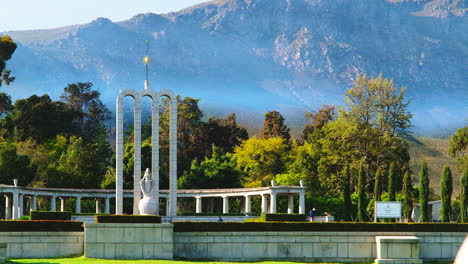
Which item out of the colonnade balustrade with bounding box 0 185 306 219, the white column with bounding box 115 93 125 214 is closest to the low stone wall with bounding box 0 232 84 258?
the white column with bounding box 115 93 125 214

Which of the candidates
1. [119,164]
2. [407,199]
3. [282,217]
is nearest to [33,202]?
[119,164]

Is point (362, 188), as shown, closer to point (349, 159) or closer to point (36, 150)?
point (349, 159)

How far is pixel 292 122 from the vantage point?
198000 millimetres

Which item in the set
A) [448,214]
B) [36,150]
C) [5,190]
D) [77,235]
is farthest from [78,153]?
[77,235]

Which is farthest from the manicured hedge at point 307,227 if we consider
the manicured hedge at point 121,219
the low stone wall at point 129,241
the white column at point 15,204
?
the white column at point 15,204

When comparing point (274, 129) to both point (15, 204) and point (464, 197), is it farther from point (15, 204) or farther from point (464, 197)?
point (464, 197)

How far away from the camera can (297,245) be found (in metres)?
32.8

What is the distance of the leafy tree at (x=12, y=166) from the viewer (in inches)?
2552

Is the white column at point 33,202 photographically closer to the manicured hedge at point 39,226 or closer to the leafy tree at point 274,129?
the manicured hedge at point 39,226

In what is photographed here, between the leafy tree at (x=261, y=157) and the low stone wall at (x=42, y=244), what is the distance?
5423cm

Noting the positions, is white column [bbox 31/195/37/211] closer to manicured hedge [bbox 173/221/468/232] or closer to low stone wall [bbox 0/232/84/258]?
low stone wall [bbox 0/232/84/258]

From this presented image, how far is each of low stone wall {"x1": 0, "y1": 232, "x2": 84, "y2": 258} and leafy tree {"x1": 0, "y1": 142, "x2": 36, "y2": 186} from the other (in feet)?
116

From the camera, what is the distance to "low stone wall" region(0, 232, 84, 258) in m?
30.4

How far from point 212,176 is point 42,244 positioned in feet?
136
